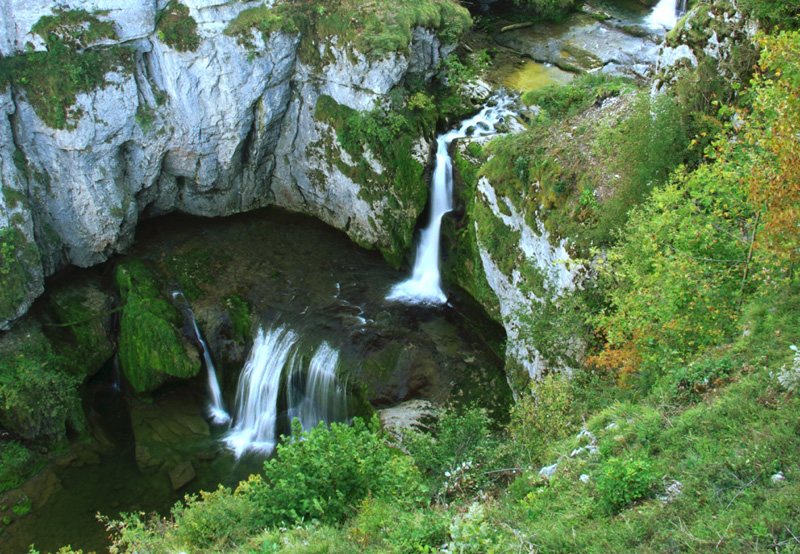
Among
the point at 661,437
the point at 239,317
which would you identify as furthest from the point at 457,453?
the point at 239,317

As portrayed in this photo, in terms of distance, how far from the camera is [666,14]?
23.8 metres

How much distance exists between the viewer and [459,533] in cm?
549

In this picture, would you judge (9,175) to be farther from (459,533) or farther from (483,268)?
(459,533)

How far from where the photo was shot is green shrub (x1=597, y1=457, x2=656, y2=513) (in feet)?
18.0

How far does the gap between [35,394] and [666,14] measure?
28.5 m

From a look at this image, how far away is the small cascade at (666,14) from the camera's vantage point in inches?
912

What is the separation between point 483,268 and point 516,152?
3.67 m

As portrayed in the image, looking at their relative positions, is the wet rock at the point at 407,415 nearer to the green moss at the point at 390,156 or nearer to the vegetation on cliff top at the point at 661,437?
the vegetation on cliff top at the point at 661,437

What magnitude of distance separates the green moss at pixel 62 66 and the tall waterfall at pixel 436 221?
454 inches

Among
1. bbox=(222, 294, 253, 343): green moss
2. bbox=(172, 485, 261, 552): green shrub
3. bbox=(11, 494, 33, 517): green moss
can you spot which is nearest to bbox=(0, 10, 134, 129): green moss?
bbox=(222, 294, 253, 343): green moss

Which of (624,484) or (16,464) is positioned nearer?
(624,484)

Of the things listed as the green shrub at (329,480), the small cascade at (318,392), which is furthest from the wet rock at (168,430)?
the green shrub at (329,480)

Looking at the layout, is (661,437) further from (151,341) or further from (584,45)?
(584,45)

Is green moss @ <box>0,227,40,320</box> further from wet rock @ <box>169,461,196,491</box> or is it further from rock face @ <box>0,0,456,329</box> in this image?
wet rock @ <box>169,461,196,491</box>
